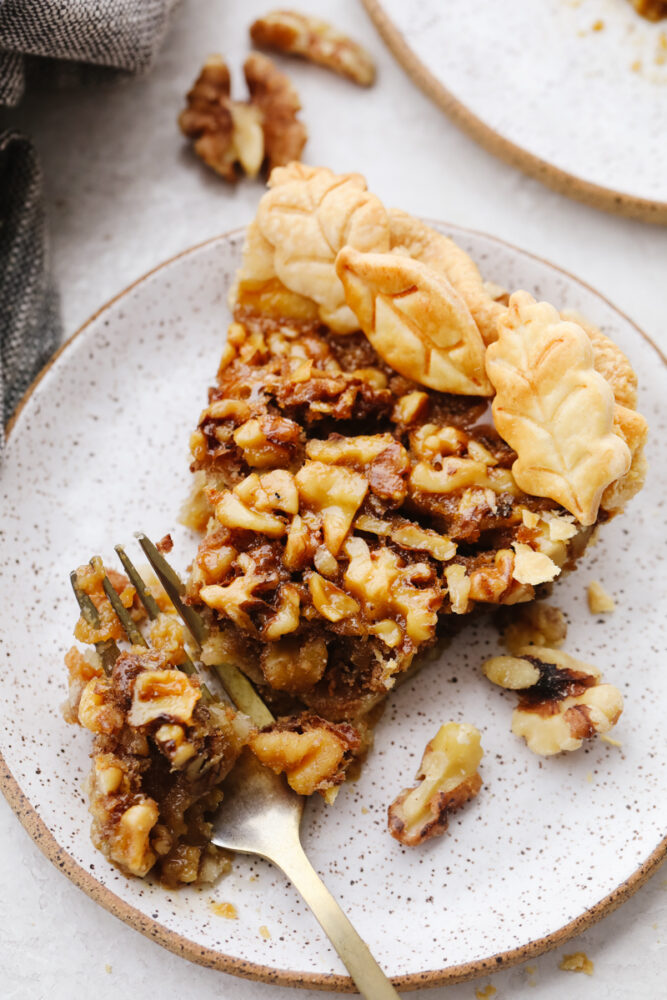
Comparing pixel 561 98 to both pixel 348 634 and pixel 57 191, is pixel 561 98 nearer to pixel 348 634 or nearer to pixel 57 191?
pixel 57 191

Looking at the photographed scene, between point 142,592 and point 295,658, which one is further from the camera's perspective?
point 142,592

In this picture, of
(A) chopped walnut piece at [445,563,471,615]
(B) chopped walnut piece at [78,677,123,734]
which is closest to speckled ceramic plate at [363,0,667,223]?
(A) chopped walnut piece at [445,563,471,615]

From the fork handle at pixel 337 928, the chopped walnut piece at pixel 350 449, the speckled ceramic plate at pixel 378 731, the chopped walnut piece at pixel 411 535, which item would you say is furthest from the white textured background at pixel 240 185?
the fork handle at pixel 337 928

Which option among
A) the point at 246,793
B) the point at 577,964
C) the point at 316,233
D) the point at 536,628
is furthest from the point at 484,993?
the point at 316,233

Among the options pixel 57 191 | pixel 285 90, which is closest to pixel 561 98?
pixel 285 90

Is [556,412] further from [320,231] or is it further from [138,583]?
[138,583]

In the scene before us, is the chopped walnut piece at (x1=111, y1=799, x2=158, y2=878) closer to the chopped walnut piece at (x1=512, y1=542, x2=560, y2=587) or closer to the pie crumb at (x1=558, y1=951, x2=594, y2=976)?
the chopped walnut piece at (x1=512, y1=542, x2=560, y2=587)
